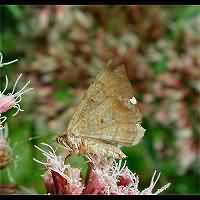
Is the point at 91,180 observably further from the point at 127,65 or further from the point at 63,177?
the point at 127,65

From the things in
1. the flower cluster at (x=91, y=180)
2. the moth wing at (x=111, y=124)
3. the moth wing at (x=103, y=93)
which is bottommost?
the flower cluster at (x=91, y=180)

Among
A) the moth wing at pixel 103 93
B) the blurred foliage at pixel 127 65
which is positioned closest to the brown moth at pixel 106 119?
the moth wing at pixel 103 93

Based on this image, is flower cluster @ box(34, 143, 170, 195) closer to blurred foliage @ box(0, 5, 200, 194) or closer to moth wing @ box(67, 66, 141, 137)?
moth wing @ box(67, 66, 141, 137)

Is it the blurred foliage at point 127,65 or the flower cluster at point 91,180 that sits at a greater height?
the blurred foliage at point 127,65

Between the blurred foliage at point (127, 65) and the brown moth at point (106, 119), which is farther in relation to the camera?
the blurred foliage at point (127, 65)

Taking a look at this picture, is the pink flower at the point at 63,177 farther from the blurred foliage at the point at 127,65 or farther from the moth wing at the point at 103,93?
the blurred foliage at the point at 127,65
